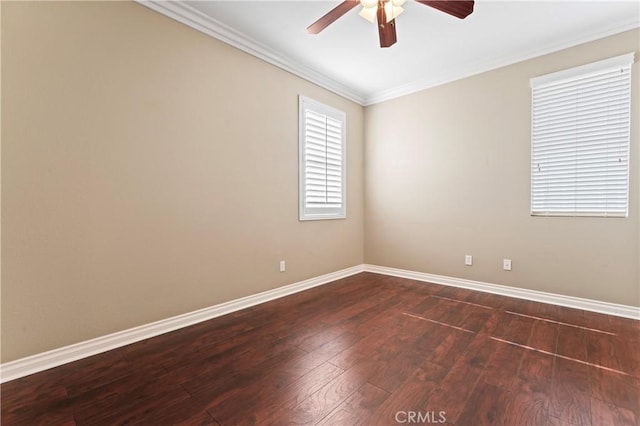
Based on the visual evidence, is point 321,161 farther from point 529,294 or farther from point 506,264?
point 529,294

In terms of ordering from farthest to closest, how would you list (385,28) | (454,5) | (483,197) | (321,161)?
(321,161) < (483,197) < (385,28) < (454,5)

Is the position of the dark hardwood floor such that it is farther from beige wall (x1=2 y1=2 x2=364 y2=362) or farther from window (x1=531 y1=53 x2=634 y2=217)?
window (x1=531 y1=53 x2=634 y2=217)

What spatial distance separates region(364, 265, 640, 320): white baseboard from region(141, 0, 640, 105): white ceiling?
261 centimetres

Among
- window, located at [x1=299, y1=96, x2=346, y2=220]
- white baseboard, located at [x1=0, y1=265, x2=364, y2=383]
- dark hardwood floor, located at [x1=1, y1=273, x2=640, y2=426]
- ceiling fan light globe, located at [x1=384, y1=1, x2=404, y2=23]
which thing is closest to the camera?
dark hardwood floor, located at [x1=1, y1=273, x2=640, y2=426]

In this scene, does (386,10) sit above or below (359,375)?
above

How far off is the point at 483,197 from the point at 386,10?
96.3 inches

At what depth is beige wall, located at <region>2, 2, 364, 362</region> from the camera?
1790mm

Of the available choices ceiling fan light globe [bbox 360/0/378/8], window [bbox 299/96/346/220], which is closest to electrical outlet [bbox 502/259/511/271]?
window [bbox 299/96/346/220]

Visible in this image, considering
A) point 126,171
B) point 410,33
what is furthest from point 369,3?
point 126,171

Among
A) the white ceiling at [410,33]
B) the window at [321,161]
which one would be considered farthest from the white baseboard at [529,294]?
the white ceiling at [410,33]

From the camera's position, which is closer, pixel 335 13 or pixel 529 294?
pixel 335 13

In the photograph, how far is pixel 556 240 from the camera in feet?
9.90

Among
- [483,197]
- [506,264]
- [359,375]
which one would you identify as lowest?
[359,375]

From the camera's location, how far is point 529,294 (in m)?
3.17
